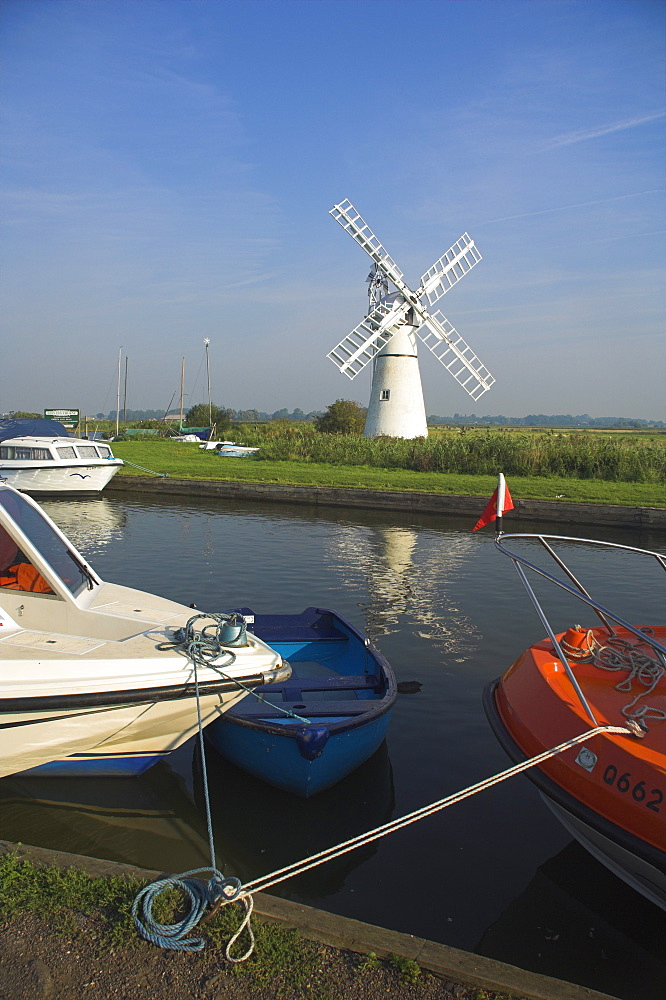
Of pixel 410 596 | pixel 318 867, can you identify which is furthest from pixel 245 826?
pixel 410 596

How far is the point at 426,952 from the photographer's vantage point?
4020 mm

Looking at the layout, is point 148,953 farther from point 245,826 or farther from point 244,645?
point 244,645

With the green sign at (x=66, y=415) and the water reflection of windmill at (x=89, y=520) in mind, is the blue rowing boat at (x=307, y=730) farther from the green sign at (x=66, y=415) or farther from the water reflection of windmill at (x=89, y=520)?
the green sign at (x=66, y=415)

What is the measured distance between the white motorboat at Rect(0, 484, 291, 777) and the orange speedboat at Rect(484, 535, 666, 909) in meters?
2.28

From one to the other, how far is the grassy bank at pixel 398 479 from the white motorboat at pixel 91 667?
1946 cm

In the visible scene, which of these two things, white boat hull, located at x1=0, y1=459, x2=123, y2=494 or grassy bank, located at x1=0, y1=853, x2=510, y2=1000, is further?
white boat hull, located at x1=0, y1=459, x2=123, y2=494

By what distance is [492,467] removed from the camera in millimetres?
31234

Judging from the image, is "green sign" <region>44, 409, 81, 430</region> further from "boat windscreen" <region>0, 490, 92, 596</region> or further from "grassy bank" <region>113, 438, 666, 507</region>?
"boat windscreen" <region>0, 490, 92, 596</region>

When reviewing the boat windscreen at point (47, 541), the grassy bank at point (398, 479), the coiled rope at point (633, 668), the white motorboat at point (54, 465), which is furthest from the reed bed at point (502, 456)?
the boat windscreen at point (47, 541)

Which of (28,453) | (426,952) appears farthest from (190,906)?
(28,453)

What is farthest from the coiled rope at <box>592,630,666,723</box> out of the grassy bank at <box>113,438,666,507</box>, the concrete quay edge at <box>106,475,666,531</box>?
the grassy bank at <box>113,438,666,507</box>

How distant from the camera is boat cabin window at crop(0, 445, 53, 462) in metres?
28.4

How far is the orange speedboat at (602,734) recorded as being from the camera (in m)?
5.01

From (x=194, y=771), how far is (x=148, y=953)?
3.51 metres
